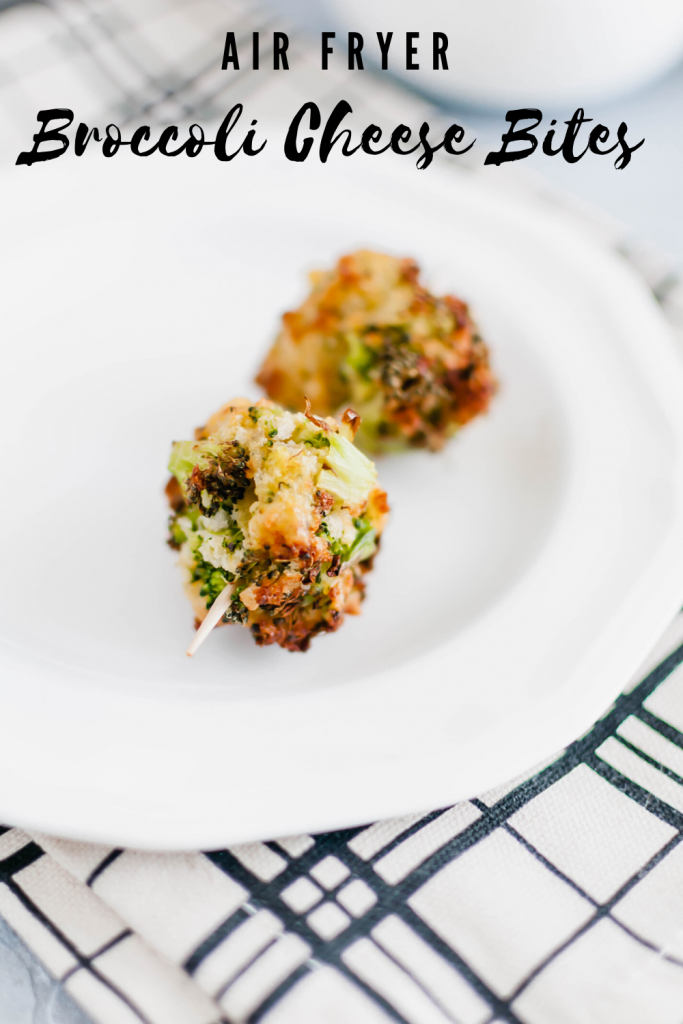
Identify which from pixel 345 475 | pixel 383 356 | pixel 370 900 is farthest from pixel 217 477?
pixel 370 900

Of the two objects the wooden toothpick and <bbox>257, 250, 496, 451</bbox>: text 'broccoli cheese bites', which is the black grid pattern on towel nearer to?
the wooden toothpick

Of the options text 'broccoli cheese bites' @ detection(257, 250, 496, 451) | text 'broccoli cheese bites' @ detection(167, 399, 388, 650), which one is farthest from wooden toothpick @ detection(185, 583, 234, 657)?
text 'broccoli cheese bites' @ detection(257, 250, 496, 451)

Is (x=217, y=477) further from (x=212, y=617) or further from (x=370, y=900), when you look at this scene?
(x=370, y=900)

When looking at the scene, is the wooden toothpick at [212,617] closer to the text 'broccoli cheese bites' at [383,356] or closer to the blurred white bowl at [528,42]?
the text 'broccoli cheese bites' at [383,356]

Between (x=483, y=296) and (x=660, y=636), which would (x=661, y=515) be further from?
(x=483, y=296)

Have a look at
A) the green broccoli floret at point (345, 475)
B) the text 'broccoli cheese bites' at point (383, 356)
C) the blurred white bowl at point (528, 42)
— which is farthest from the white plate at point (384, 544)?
the blurred white bowl at point (528, 42)

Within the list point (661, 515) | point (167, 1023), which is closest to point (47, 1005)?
point (167, 1023)

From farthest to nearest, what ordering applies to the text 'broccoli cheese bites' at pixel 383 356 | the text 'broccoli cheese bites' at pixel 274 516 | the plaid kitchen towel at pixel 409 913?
1. the text 'broccoli cheese bites' at pixel 383 356
2. the text 'broccoli cheese bites' at pixel 274 516
3. the plaid kitchen towel at pixel 409 913
